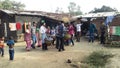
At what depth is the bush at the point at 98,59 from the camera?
11625 millimetres

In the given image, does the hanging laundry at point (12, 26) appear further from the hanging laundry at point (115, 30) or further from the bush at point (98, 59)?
the bush at point (98, 59)

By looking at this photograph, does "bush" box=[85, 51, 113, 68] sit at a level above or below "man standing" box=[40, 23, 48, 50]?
below

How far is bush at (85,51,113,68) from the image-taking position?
38.1ft

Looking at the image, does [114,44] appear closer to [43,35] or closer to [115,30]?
[115,30]

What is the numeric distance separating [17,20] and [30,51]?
6.46 m

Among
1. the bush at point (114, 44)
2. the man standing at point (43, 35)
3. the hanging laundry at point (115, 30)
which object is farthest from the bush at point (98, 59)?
the hanging laundry at point (115, 30)

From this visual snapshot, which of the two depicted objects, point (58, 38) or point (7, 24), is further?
point (7, 24)

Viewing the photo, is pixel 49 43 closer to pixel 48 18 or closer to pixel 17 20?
pixel 17 20

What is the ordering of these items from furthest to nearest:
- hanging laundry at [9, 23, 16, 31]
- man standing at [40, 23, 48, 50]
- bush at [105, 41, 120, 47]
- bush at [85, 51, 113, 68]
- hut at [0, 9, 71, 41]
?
hut at [0, 9, 71, 41]
hanging laundry at [9, 23, 16, 31]
bush at [105, 41, 120, 47]
man standing at [40, 23, 48, 50]
bush at [85, 51, 113, 68]

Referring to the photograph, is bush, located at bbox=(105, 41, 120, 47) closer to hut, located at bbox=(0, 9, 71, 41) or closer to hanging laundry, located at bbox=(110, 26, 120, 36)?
hanging laundry, located at bbox=(110, 26, 120, 36)

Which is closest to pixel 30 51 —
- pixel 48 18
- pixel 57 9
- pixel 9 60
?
pixel 9 60

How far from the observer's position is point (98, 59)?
39.7 feet

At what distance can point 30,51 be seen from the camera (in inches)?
600

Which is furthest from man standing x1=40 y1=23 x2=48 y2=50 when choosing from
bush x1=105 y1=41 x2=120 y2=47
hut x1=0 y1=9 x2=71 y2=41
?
hut x1=0 y1=9 x2=71 y2=41
